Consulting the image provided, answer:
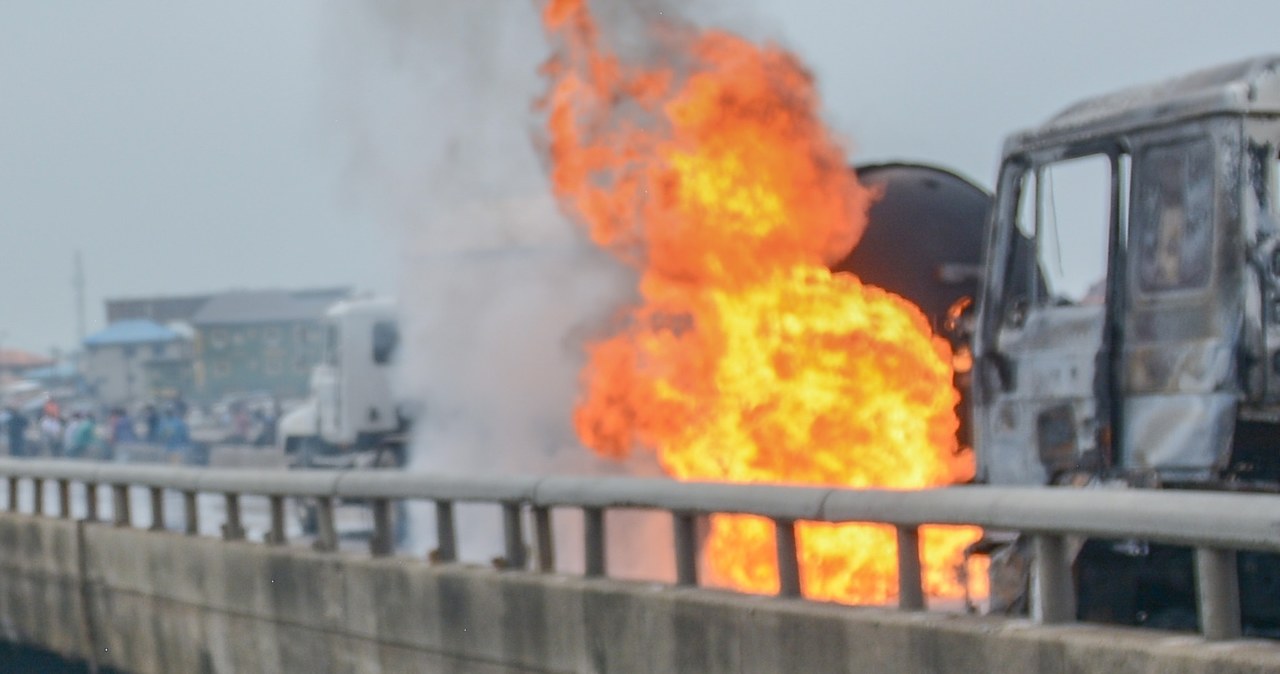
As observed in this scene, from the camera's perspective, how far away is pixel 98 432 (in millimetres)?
40281

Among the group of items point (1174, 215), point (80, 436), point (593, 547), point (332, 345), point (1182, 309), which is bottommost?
point (80, 436)

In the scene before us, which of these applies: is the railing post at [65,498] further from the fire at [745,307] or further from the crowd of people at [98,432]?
the crowd of people at [98,432]

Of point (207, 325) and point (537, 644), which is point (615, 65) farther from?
point (207, 325)

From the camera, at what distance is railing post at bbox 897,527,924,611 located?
21.4 feet

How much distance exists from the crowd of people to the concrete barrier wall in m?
21.1

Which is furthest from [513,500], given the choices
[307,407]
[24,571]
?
[307,407]


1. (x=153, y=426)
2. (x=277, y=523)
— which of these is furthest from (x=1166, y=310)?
(x=153, y=426)

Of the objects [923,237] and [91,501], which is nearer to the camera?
[923,237]

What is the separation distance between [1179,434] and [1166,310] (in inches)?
19.8

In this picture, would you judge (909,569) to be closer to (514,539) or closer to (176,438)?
(514,539)

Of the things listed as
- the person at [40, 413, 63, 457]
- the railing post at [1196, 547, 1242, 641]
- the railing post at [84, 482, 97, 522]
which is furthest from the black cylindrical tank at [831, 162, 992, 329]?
the person at [40, 413, 63, 457]

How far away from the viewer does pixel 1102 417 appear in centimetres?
789

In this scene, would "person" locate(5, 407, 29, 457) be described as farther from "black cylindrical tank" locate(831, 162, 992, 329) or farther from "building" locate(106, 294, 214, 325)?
"building" locate(106, 294, 214, 325)

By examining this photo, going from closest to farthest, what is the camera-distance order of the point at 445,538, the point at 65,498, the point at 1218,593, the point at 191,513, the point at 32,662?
the point at 1218,593
the point at 445,538
the point at 191,513
the point at 65,498
the point at 32,662
